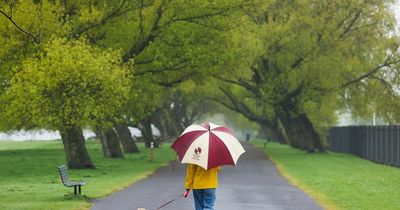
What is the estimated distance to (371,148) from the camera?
142 feet

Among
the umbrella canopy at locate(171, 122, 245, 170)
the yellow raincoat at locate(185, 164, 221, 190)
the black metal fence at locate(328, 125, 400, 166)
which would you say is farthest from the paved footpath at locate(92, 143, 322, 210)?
the black metal fence at locate(328, 125, 400, 166)

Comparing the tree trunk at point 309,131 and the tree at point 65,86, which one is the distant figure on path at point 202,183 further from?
the tree trunk at point 309,131

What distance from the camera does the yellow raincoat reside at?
11539mm

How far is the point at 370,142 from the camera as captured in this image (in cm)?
4388

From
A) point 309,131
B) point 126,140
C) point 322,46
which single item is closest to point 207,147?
point 322,46

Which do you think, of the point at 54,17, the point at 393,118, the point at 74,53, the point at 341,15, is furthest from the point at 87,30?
the point at 393,118

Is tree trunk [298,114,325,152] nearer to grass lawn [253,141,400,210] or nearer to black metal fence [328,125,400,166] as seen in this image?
black metal fence [328,125,400,166]

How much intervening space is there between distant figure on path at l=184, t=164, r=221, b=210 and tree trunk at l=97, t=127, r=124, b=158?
29198 millimetres

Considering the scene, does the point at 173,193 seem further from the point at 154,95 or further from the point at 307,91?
the point at 307,91

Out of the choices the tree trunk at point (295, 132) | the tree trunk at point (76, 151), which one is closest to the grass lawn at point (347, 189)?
the tree trunk at point (76, 151)

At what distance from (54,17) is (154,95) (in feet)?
31.1

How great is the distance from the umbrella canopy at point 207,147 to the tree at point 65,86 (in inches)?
532

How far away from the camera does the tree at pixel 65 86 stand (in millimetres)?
24344

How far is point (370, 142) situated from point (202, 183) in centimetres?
3400
